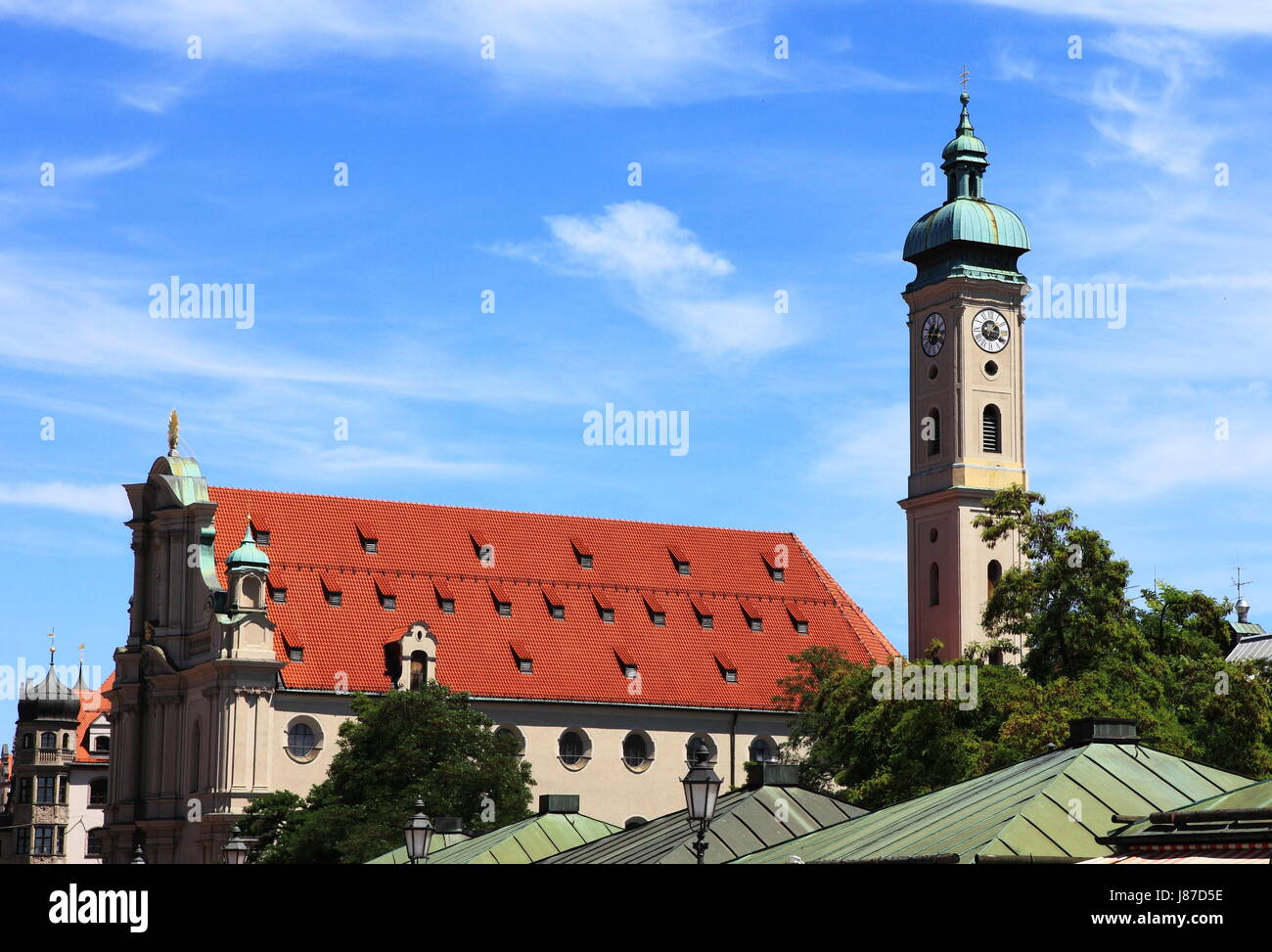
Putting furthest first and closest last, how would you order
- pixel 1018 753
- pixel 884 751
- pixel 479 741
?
pixel 479 741, pixel 884 751, pixel 1018 753

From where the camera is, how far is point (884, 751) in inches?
2367

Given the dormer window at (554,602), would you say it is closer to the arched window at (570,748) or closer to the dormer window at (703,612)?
the arched window at (570,748)

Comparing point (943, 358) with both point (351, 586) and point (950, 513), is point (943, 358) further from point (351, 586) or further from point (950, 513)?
point (351, 586)

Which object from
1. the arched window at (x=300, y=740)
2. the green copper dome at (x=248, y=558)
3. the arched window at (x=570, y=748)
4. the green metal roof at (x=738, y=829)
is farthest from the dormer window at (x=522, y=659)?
the green metal roof at (x=738, y=829)

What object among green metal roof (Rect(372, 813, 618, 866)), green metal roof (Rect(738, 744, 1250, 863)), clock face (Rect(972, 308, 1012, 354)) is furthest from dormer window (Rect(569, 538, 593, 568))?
green metal roof (Rect(738, 744, 1250, 863))

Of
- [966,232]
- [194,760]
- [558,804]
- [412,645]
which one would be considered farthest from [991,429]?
[558,804]

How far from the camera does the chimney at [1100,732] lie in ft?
92.8

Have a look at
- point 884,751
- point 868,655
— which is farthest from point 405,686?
point 884,751

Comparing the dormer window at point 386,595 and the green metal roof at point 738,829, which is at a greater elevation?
the dormer window at point 386,595

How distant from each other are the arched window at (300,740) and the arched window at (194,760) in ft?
15.8

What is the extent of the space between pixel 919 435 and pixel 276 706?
30449 millimetres

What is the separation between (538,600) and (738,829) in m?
61.9

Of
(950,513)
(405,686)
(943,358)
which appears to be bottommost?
(405,686)
